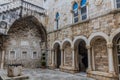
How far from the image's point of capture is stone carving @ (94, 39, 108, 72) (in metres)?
7.67

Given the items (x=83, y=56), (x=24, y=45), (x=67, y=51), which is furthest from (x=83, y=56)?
(x=24, y=45)

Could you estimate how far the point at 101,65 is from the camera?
25.8 feet

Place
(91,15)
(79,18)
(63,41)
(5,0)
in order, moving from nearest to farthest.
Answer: (91,15), (79,18), (63,41), (5,0)

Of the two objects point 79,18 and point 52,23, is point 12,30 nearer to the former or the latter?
point 52,23

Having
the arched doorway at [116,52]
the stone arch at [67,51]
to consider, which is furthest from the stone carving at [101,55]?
the stone arch at [67,51]

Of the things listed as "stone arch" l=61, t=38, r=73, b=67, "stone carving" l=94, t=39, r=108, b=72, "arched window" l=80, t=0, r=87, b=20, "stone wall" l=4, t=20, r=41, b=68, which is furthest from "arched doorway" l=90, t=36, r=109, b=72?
"stone wall" l=4, t=20, r=41, b=68

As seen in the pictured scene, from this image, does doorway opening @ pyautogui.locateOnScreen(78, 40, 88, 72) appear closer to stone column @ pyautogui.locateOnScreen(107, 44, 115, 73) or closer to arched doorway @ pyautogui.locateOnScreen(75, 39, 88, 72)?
arched doorway @ pyautogui.locateOnScreen(75, 39, 88, 72)

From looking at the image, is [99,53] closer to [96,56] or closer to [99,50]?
[99,50]

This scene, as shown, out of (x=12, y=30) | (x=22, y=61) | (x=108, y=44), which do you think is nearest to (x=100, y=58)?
(x=108, y=44)

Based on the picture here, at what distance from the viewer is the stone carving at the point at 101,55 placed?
767cm

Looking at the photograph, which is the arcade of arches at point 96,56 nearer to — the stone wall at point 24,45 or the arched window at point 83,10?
the arched window at point 83,10

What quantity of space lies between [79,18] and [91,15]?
131 cm

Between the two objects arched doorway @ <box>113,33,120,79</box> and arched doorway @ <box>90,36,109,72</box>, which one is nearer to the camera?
arched doorway @ <box>113,33,120,79</box>

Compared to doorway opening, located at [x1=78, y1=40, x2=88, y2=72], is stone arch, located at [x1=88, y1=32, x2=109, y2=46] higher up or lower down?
Answer: higher up
